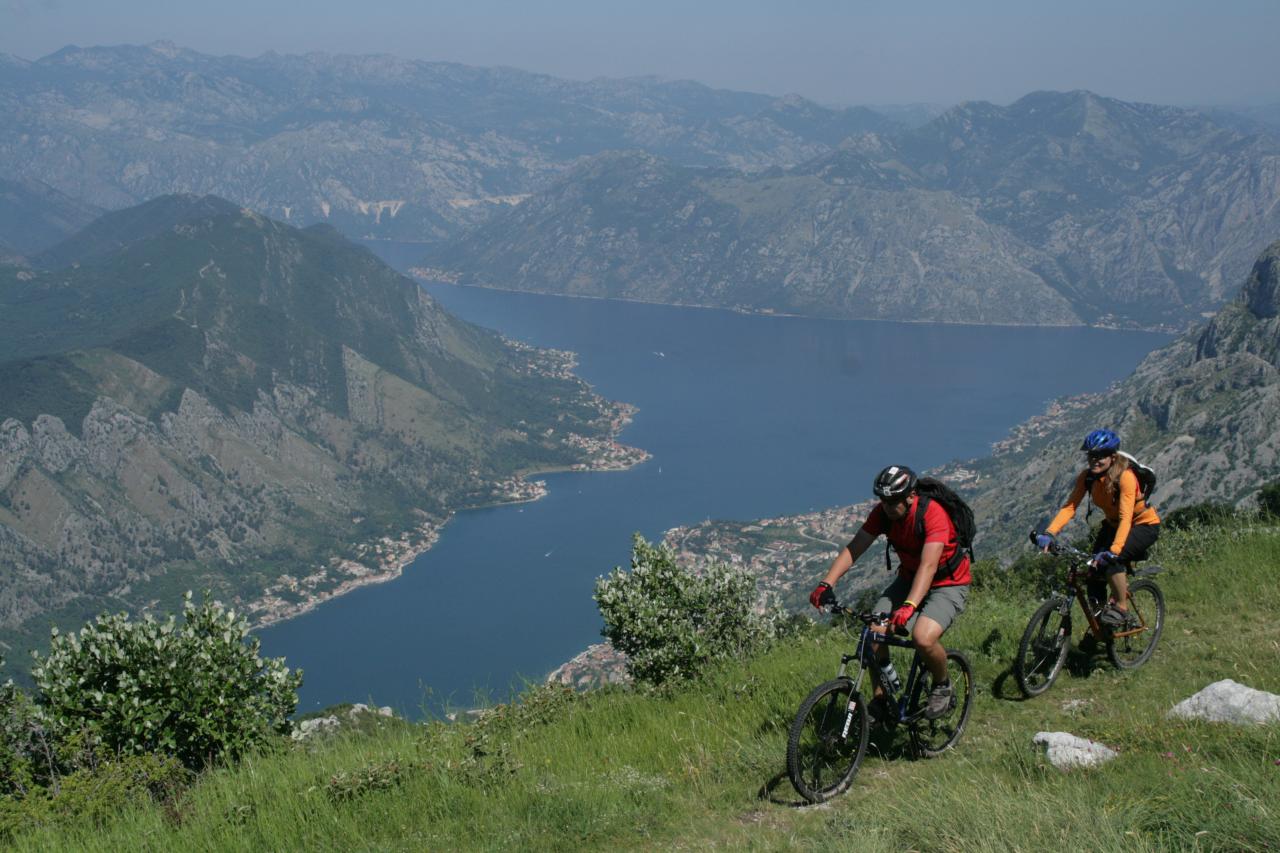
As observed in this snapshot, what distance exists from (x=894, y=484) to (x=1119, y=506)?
4266 millimetres

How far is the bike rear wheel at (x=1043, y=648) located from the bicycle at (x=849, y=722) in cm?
154

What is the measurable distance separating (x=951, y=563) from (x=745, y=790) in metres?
3.06

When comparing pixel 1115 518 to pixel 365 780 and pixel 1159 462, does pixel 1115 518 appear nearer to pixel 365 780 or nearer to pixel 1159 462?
pixel 365 780

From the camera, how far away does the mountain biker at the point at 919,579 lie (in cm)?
899

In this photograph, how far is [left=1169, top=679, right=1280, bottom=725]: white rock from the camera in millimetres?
8617

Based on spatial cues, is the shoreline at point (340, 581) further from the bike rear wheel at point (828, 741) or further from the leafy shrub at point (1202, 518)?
the bike rear wheel at point (828, 741)

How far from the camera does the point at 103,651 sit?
12844mm

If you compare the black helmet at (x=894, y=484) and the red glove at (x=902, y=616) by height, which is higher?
the black helmet at (x=894, y=484)

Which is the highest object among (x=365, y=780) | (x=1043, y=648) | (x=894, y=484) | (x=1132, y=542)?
(x=894, y=484)

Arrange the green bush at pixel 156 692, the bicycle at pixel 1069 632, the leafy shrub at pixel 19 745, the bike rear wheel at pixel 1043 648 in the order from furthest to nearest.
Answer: the green bush at pixel 156 692 → the bicycle at pixel 1069 632 → the bike rear wheel at pixel 1043 648 → the leafy shrub at pixel 19 745

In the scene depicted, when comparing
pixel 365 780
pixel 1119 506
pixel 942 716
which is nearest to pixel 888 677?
pixel 942 716

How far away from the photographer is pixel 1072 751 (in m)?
8.41

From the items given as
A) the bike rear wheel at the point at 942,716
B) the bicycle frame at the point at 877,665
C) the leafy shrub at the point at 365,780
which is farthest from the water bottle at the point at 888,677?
the leafy shrub at the point at 365,780

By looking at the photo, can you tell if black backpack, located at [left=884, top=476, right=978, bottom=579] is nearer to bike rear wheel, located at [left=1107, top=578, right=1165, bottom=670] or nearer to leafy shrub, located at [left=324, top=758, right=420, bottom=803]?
bike rear wheel, located at [left=1107, top=578, right=1165, bottom=670]
